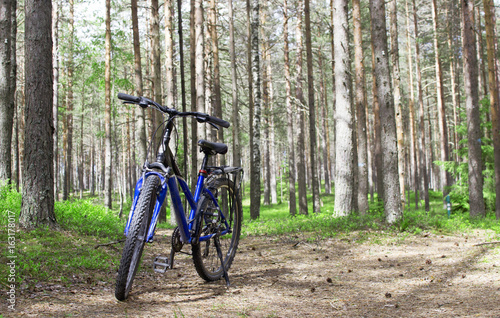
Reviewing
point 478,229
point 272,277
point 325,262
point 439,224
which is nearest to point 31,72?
point 272,277

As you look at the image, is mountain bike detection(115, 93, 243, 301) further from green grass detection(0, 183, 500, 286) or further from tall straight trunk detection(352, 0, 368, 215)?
tall straight trunk detection(352, 0, 368, 215)

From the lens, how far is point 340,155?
32.9ft

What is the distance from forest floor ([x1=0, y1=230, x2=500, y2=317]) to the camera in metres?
3.22

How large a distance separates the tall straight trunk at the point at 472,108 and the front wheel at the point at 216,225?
39.1ft

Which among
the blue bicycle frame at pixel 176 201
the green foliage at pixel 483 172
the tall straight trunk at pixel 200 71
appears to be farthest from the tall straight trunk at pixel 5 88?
the green foliage at pixel 483 172

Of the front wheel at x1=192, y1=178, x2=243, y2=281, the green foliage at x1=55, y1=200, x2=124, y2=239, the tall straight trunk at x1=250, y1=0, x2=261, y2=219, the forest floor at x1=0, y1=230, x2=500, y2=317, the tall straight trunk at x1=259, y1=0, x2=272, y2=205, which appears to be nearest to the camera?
the forest floor at x1=0, y1=230, x2=500, y2=317

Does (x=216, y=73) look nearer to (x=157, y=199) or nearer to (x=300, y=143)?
(x=300, y=143)

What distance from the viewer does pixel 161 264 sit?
10.7 feet

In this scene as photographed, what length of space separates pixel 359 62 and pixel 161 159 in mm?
11771

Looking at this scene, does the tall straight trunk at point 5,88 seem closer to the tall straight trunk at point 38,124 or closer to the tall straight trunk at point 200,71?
the tall straight trunk at point 38,124

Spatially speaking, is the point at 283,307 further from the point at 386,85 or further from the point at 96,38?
the point at 96,38

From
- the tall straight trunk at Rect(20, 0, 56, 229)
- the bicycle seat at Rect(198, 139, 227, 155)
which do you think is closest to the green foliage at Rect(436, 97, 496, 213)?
the bicycle seat at Rect(198, 139, 227, 155)

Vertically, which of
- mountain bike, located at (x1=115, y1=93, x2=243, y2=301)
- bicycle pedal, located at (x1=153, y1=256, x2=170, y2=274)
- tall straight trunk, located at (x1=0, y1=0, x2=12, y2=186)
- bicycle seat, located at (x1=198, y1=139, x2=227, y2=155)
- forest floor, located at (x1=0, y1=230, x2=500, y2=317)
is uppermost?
tall straight trunk, located at (x1=0, y1=0, x2=12, y2=186)

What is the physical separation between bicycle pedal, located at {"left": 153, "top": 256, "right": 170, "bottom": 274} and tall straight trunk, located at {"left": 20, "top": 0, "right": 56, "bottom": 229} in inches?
121
